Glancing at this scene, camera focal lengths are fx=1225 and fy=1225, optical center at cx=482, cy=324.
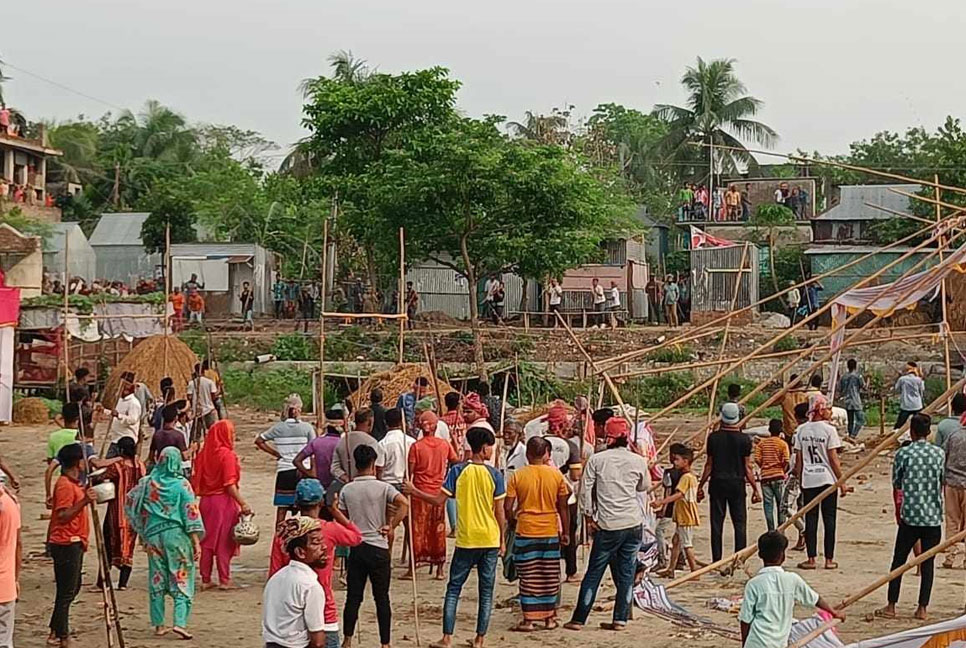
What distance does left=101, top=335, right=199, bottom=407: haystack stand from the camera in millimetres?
24578

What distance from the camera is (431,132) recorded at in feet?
108

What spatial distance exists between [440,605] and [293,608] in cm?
452

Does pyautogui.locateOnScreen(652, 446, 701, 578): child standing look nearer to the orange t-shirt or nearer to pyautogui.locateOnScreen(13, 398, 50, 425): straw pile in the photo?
the orange t-shirt

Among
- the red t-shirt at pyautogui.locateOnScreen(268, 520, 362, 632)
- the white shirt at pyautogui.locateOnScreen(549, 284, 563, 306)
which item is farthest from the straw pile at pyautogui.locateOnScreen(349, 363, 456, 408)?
the white shirt at pyautogui.locateOnScreen(549, 284, 563, 306)

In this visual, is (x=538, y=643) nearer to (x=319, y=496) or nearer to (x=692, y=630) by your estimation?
(x=692, y=630)

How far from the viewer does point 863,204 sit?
38.0 m

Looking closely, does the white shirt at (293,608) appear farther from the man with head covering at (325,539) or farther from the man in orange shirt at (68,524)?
the man in orange shirt at (68,524)

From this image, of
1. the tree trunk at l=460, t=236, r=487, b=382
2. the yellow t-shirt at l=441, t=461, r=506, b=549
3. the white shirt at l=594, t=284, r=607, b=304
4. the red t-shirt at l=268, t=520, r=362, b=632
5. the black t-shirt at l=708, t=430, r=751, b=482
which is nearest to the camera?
the red t-shirt at l=268, t=520, r=362, b=632

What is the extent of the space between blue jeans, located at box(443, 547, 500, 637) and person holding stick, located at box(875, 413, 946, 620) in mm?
3151

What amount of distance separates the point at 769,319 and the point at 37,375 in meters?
19.5

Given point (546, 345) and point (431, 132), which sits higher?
point (431, 132)

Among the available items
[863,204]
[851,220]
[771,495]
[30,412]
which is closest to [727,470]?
[771,495]

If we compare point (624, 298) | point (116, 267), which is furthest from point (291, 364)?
point (116, 267)

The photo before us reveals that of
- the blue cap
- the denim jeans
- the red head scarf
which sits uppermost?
the blue cap
